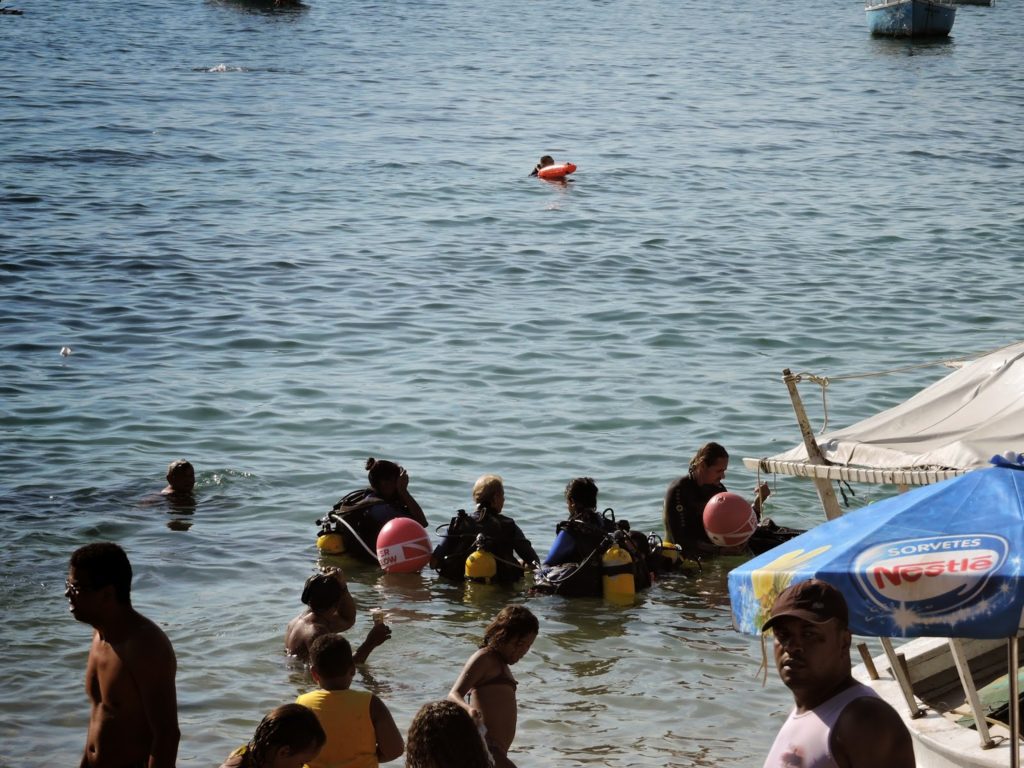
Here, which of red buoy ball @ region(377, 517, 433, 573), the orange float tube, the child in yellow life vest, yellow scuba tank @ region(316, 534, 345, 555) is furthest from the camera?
the orange float tube

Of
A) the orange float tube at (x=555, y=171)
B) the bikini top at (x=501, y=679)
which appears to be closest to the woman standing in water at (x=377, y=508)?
the bikini top at (x=501, y=679)

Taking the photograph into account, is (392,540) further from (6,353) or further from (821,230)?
(821,230)

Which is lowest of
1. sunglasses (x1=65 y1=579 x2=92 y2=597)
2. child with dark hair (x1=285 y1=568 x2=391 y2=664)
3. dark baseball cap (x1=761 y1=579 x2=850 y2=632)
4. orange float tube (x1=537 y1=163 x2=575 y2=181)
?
orange float tube (x1=537 y1=163 x2=575 y2=181)

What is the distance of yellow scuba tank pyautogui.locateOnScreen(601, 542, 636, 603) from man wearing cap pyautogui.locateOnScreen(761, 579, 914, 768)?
6.39 metres

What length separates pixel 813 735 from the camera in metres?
4.64

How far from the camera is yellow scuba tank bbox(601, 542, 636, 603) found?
36.6 ft

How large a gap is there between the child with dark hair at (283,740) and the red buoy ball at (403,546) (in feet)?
20.4

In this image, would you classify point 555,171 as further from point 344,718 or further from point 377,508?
point 344,718

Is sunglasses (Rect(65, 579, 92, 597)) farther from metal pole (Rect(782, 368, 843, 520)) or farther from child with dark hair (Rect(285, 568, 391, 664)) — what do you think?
metal pole (Rect(782, 368, 843, 520))

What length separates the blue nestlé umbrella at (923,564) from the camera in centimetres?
542

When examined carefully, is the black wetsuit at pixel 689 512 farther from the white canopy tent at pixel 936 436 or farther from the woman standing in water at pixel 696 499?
the white canopy tent at pixel 936 436

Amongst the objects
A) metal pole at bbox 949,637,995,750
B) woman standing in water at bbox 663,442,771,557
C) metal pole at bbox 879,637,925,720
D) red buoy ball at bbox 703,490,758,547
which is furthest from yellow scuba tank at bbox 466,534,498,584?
metal pole at bbox 949,637,995,750

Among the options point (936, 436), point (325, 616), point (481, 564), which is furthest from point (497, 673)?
point (481, 564)

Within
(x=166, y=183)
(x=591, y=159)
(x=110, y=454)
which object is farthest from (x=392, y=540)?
(x=591, y=159)
